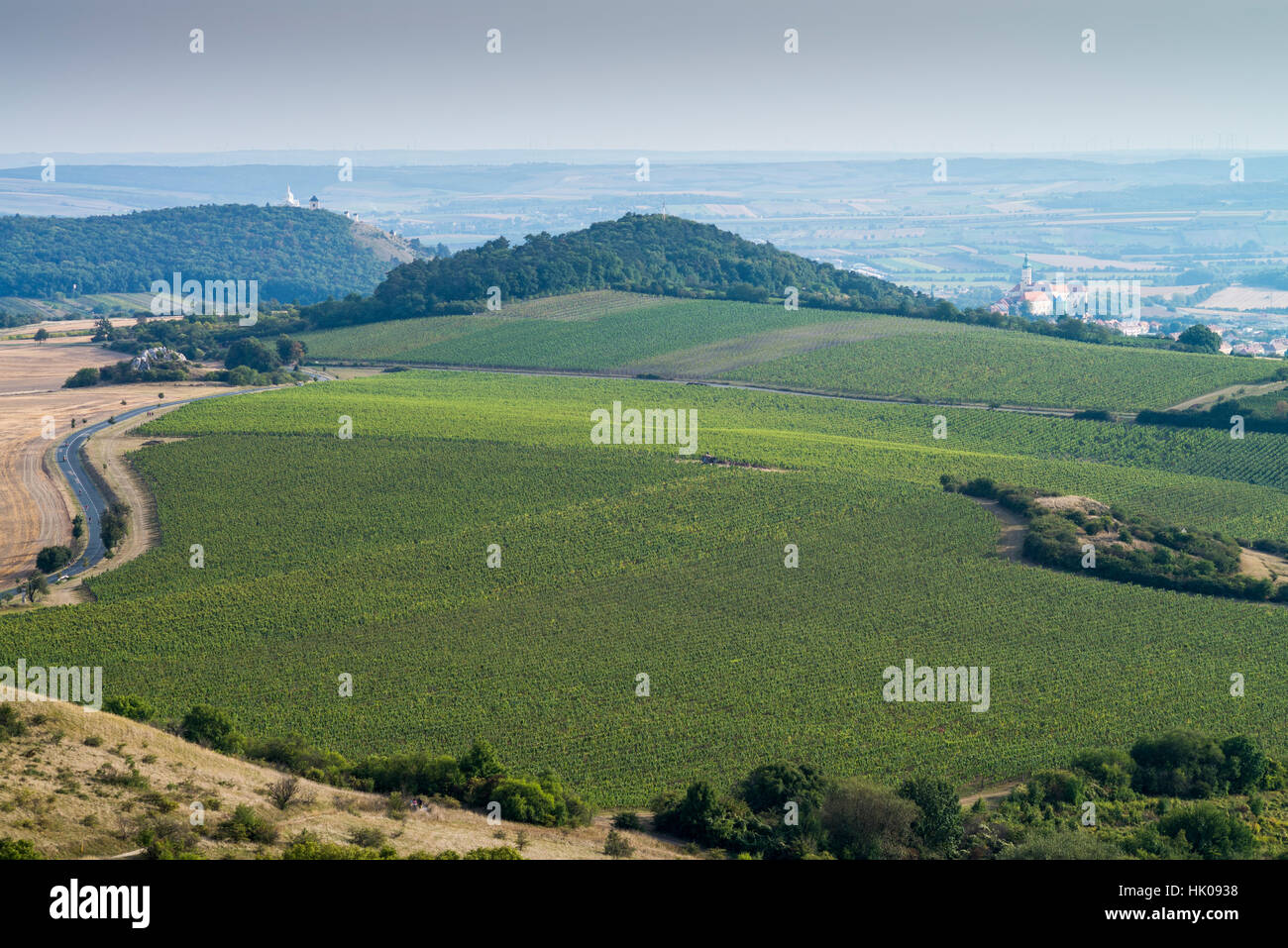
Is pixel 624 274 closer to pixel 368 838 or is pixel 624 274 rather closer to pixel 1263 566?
pixel 1263 566

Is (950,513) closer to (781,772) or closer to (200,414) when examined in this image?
(781,772)

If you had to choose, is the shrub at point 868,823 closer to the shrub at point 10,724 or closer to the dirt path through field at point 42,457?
the shrub at point 10,724

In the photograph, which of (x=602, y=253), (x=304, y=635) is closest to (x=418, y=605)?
(x=304, y=635)

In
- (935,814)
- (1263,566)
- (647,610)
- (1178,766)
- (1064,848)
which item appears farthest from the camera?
(1263,566)

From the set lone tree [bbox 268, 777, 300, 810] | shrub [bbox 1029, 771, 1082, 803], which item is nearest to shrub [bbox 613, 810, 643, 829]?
lone tree [bbox 268, 777, 300, 810]

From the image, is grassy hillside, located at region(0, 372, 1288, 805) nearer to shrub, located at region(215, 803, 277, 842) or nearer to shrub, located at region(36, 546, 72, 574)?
shrub, located at region(36, 546, 72, 574)

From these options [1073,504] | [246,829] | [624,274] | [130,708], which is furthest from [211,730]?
[624,274]
